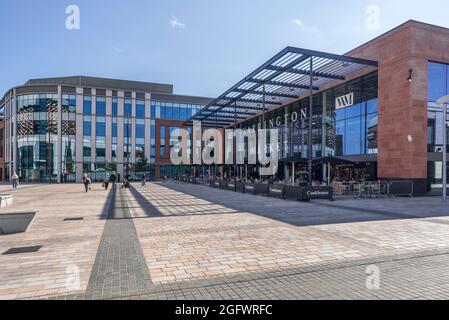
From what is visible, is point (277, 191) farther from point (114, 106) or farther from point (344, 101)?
point (114, 106)

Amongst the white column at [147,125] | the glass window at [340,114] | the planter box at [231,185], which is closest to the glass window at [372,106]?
the glass window at [340,114]

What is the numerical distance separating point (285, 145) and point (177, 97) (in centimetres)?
3074

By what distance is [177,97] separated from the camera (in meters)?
57.6

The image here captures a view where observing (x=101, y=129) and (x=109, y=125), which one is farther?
(x=109, y=125)

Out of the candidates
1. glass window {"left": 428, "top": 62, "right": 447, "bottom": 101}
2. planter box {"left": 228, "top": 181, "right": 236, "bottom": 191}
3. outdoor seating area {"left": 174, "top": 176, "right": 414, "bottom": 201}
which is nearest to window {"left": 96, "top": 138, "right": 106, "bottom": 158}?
planter box {"left": 228, "top": 181, "right": 236, "bottom": 191}

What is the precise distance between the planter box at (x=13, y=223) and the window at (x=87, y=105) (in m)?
46.5

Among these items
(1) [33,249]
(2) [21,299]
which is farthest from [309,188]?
(2) [21,299]

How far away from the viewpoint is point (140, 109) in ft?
180

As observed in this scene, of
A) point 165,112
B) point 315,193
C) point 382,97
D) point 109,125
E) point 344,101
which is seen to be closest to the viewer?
point 315,193

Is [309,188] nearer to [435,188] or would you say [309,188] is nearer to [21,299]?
[435,188]

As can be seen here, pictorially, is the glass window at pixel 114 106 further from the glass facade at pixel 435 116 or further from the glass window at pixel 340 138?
the glass facade at pixel 435 116

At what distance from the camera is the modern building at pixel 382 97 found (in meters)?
19.6

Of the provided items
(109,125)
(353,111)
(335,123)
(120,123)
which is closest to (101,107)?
(109,125)

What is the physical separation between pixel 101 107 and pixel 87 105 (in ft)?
7.42
